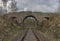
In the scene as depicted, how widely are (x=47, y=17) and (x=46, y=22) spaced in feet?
4.92

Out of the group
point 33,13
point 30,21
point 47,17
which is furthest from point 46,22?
point 30,21

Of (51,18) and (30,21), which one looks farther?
(30,21)

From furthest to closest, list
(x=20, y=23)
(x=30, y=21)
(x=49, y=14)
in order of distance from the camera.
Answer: (x=30, y=21) → (x=20, y=23) → (x=49, y=14)

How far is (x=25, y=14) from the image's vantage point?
2317 inches

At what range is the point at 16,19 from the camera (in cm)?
6156

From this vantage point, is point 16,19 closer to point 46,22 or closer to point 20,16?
point 20,16

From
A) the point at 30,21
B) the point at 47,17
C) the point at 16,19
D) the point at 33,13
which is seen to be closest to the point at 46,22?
the point at 47,17

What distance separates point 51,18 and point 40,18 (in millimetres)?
3614

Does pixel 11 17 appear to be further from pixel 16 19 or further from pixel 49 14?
pixel 49 14

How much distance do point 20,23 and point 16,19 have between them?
7.63ft

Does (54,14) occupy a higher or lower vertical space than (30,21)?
higher

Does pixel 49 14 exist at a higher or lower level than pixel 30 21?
higher

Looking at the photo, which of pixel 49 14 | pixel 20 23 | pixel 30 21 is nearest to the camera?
pixel 49 14

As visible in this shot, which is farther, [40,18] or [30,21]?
[30,21]
